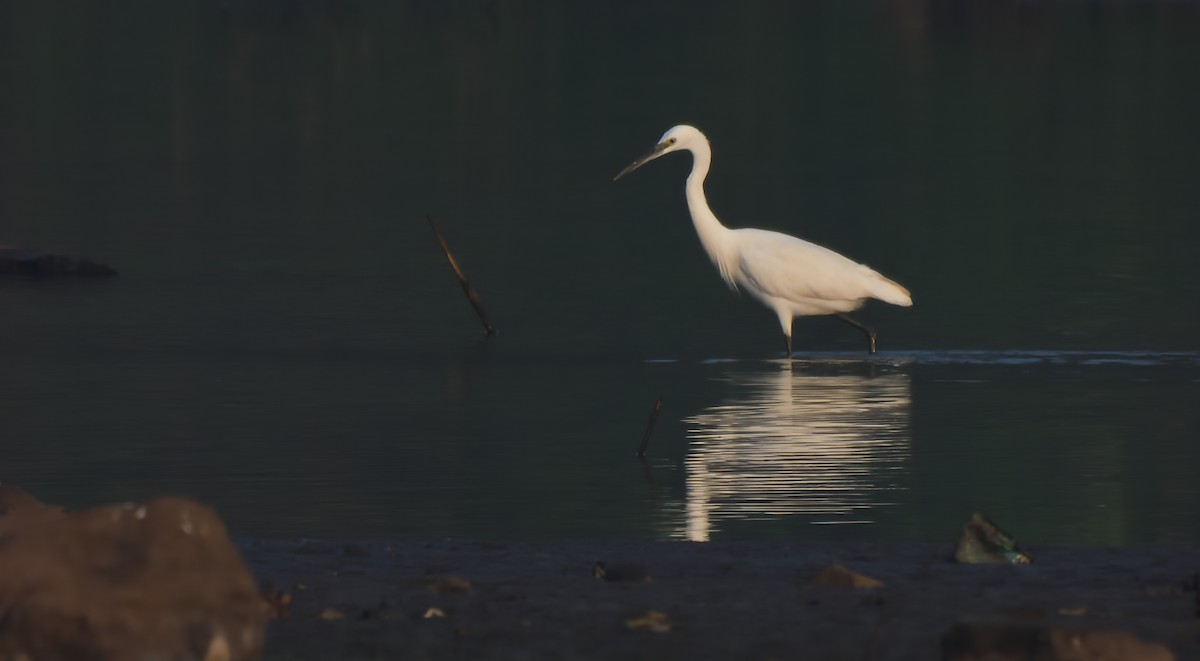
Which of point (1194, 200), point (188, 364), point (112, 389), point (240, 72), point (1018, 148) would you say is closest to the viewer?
point (112, 389)

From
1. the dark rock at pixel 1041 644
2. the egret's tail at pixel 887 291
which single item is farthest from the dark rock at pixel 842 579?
the egret's tail at pixel 887 291

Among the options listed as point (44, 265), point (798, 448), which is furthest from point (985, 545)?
point (44, 265)

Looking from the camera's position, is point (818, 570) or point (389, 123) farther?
point (389, 123)

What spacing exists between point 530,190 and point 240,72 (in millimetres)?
22219

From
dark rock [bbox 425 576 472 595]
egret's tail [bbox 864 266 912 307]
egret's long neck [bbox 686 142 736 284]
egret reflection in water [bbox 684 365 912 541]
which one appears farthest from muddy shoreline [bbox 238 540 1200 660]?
egret's long neck [bbox 686 142 736 284]

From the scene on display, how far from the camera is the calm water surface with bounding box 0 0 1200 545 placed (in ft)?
38.1

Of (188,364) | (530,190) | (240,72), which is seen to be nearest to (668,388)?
(188,364)

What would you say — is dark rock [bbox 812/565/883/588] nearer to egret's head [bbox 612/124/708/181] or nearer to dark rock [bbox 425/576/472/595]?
dark rock [bbox 425/576/472/595]

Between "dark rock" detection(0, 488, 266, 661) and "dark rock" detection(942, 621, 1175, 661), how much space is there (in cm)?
188

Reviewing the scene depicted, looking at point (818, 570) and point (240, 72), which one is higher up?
point (240, 72)

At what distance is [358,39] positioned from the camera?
60188 millimetres

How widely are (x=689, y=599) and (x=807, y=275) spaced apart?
28.0ft

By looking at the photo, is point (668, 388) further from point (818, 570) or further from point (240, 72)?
point (240, 72)

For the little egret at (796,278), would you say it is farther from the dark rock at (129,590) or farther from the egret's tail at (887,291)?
the dark rock at (129,590)
